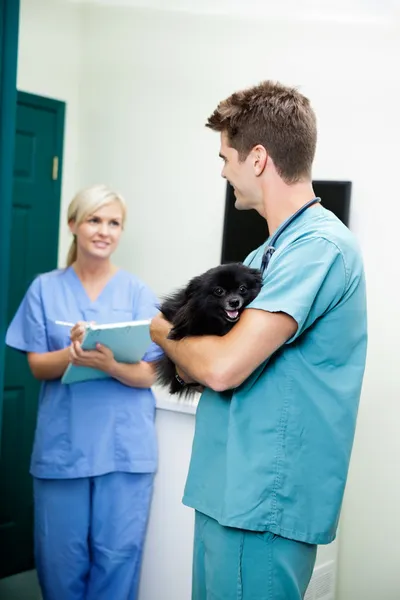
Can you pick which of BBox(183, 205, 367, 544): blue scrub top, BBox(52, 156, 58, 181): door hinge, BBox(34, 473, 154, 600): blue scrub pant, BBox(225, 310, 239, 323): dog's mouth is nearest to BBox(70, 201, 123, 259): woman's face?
BBox(34, 473, 154, 600): blue scrub pant

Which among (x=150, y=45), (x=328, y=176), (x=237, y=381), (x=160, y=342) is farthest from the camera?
(x=150, y=45)

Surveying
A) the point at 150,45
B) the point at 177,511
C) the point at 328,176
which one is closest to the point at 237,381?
the point at 177,511

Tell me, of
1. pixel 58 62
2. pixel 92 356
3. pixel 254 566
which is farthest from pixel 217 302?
pixel 58 62

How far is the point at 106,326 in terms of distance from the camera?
2199 millimetres

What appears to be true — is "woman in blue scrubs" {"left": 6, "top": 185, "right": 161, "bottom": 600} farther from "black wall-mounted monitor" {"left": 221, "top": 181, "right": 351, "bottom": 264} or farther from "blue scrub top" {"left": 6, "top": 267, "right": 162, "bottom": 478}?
"black wall-mounted monitor" {"left": 221, "top": 181, "right": 351, "bottom": 264}

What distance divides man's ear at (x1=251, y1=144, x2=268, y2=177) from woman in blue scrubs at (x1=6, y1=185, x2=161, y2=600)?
1.06 metres

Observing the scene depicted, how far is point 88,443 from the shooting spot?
2.48 metres

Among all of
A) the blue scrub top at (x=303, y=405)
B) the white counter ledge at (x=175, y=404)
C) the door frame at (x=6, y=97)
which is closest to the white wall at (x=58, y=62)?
the white counter ledge at (x=175, y=404)

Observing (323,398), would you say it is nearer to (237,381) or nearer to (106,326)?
(237,381)

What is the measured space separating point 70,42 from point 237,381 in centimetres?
251

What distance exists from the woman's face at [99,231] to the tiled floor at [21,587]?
141cm

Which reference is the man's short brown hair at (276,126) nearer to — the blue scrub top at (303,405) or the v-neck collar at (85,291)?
the blue scrub top at (303,405)

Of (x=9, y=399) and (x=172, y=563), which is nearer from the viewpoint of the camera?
(x=172, y=563)

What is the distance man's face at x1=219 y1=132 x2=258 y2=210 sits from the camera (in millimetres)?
1512
